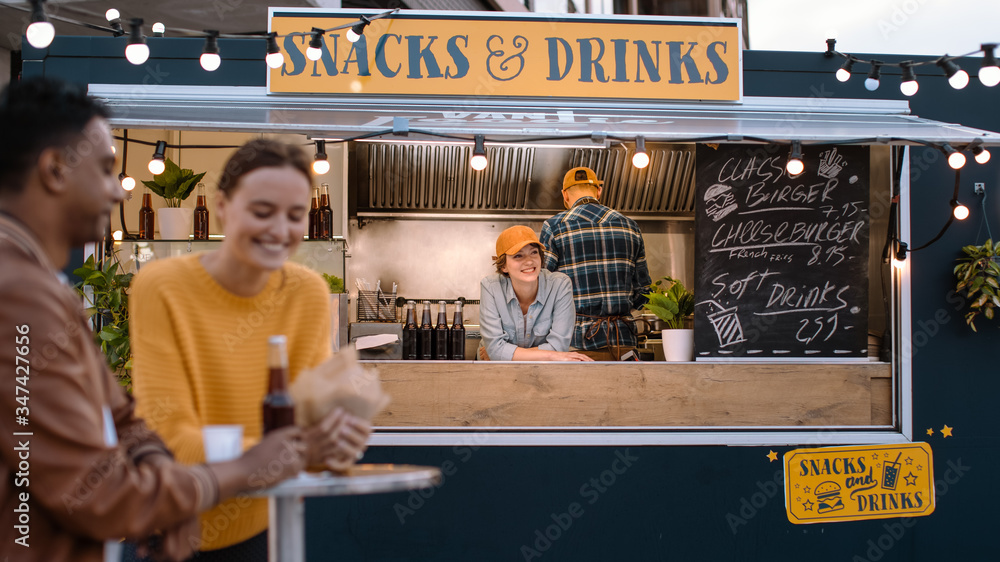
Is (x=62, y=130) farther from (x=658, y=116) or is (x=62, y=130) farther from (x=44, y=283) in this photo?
(x=658, y=116)

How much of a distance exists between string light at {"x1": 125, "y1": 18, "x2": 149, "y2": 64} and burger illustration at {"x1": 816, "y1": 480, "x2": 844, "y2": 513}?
155 inches

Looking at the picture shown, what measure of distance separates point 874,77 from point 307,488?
4.10 meters

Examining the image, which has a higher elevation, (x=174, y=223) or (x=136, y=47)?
(x=136, y=47)

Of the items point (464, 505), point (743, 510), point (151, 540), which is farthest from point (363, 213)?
point (151, 540)

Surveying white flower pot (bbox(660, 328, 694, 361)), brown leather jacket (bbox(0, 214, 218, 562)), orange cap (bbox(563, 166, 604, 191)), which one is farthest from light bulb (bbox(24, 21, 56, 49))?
white flower pot (bbox(660, 328, 694, 361))

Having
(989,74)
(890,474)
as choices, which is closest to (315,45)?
(989,74)

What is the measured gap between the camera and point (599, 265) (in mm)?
4652

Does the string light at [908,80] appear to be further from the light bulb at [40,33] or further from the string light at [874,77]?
the light bulb at [40,33]

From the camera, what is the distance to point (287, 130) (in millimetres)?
3607

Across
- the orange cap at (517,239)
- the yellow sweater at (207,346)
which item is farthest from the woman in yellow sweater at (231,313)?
the orange cap at (517,239)

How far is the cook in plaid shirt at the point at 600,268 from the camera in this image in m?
4.61

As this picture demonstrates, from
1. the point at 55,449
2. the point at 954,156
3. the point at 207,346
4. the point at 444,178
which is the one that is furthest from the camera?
the point at 444,178

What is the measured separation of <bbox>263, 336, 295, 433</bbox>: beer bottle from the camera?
1.42 m

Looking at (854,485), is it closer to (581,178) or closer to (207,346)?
(581,178)
